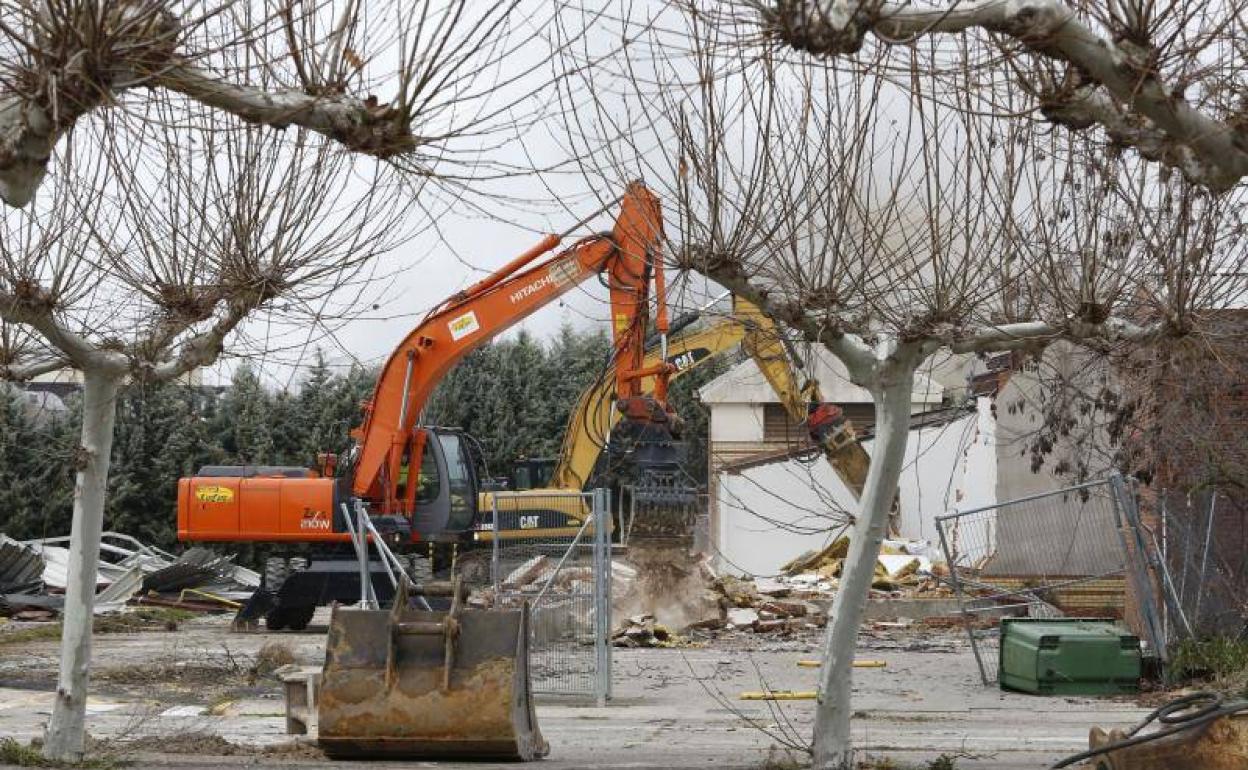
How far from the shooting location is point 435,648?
36.0 feet

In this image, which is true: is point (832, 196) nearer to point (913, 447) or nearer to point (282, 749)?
point (282, 749)

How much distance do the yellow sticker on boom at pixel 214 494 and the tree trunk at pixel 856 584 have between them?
16882 mm

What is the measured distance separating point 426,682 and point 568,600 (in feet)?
19.8

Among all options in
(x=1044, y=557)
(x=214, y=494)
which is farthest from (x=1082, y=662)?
(x=214, y=494)

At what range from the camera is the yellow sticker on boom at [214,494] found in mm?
25516

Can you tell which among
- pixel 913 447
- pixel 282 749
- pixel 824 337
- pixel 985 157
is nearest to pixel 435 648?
pixel 282 749

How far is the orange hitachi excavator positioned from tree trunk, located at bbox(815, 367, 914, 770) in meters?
11.9

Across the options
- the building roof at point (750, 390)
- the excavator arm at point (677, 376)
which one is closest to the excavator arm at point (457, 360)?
the excavator arm at point (677, 376)

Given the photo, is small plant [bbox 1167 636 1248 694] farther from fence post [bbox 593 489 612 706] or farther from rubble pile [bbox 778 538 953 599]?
rubble pile [bbox 778 538 953 599]

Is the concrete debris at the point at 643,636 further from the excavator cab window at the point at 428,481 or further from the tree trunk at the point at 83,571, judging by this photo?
the tree trunk at the point at 83,571

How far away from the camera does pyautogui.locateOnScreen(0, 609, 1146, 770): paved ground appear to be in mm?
12172

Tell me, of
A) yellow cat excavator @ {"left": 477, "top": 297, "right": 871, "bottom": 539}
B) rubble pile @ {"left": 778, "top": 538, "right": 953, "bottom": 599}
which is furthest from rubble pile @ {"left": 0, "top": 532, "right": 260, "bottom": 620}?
rubble pile @ {"left": 778, "top": 538, "right": 953, "bottom": 599}

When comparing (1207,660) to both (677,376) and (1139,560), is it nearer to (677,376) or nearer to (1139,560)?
(1139,560)

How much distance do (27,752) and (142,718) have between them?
143 inches
